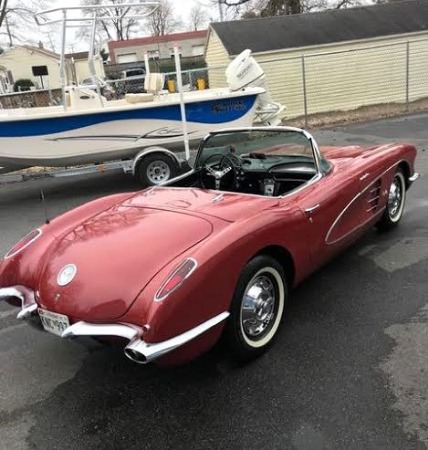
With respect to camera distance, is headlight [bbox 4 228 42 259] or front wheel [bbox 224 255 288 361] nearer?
front wheel [bbox 224 255 288 361]

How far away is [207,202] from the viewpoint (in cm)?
361

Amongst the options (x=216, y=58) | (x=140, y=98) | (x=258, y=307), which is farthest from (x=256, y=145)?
(x=216, y=58)

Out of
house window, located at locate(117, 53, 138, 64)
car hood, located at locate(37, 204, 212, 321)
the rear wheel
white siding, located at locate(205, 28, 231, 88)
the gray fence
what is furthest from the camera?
house window, located at locate(117, 53, 138, 64)

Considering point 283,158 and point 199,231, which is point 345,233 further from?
point 199,231

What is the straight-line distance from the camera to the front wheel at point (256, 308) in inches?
116

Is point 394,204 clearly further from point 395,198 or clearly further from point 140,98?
point 140,98

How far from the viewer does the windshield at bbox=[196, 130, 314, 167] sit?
4395mm

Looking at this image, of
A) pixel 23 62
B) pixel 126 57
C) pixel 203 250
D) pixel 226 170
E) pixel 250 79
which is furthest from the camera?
pixel 126 57

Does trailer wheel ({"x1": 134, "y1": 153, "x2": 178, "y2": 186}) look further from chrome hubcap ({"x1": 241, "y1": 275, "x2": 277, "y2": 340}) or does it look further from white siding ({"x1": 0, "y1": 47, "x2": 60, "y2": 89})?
white siding ({"x1": 0, "y1": 47, "x2": 60, "y2": 89})

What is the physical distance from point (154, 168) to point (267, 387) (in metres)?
6.00

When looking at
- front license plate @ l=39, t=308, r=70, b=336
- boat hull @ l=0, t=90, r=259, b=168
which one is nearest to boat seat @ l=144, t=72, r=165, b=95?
boat hull @ l=0, t=90, r=259, b=168

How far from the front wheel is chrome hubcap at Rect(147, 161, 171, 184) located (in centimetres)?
539

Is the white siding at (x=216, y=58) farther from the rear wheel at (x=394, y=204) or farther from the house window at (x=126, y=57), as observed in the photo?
the house window at (x=126, y=57)

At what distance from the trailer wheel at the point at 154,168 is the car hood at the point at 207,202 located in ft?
14.1
